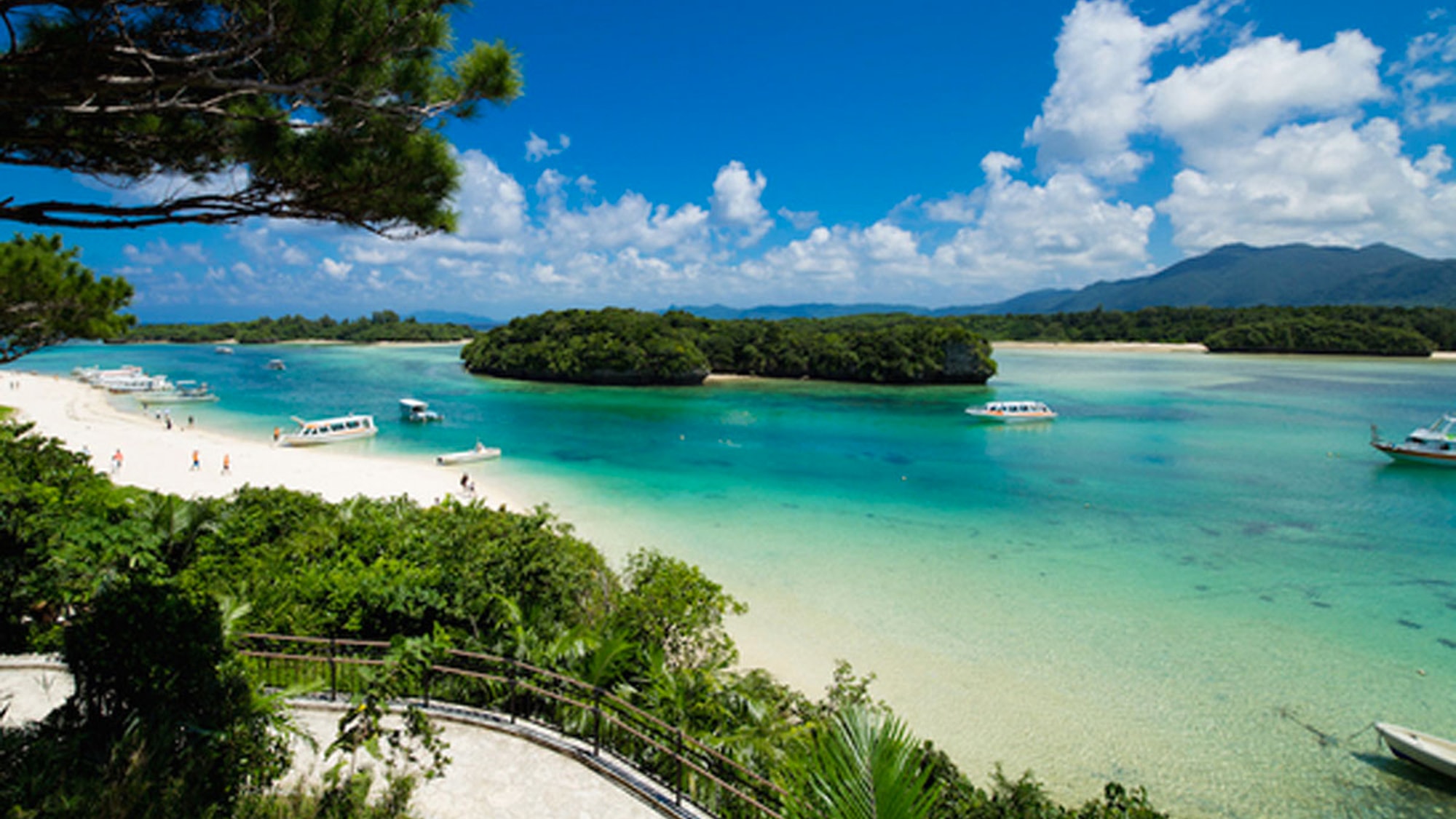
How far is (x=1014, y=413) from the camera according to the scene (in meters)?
49.0

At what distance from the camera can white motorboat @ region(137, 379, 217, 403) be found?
52281 millimetres

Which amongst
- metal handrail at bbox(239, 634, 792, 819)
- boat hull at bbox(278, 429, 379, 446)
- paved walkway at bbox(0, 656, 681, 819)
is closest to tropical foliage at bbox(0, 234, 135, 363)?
paved walkway at bbox(0, 656, 681, 819)

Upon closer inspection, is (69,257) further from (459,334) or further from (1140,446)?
(459,334)

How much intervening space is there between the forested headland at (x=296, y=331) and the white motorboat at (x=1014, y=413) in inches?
6316

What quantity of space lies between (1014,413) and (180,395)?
70293 millimetres

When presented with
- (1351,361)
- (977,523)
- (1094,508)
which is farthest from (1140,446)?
(1351,361)

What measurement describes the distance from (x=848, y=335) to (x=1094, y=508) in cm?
6497

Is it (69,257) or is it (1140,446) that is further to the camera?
(1140,446)

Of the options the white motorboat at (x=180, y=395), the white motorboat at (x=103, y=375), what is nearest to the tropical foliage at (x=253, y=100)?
the white motorboat at (x=180, y=395)

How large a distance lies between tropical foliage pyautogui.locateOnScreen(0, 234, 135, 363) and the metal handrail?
33.2ft

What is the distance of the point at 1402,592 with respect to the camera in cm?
1688

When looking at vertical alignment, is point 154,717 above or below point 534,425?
above

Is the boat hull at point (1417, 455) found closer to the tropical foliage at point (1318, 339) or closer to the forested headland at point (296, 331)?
the tropical foliage at point (1318, 339)

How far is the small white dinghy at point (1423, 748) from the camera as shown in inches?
371
